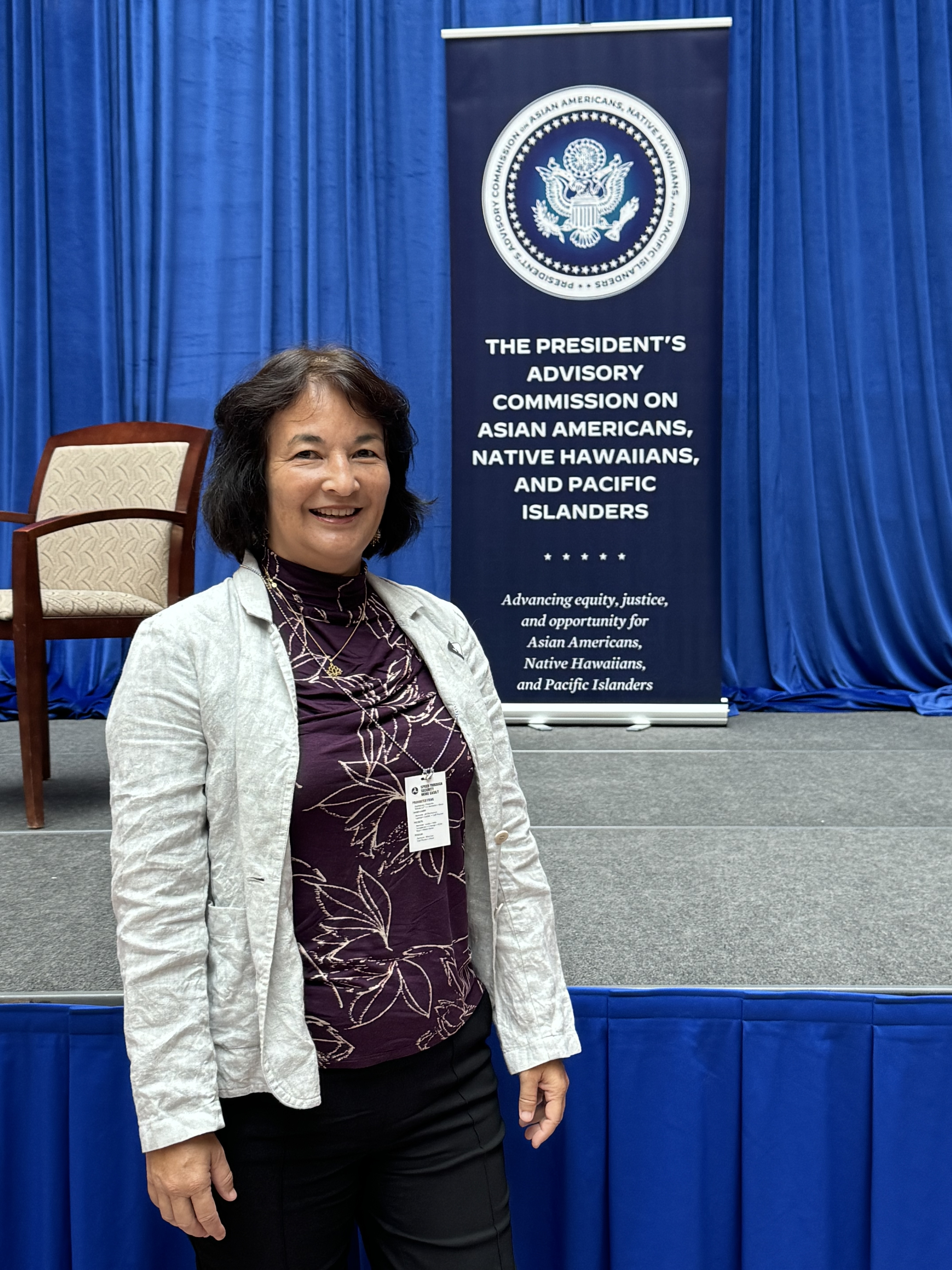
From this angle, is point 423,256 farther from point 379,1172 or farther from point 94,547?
point 379,1172

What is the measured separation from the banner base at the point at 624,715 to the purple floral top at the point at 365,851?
2483mm

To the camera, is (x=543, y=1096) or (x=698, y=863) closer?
(x=543, y=1096)

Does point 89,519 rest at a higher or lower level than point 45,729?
higher

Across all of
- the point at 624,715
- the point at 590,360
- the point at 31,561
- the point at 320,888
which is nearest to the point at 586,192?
the point at 590,360

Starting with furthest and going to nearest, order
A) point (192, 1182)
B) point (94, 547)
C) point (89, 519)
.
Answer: point (94, 547) < point (89, 519) < point (192, 1182)

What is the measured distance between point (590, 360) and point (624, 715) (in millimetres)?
1148

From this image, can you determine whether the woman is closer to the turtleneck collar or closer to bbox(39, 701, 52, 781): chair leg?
the turtleneck collar

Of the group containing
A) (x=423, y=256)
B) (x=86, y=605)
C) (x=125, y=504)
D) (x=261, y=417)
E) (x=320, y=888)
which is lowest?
(x=320, y=888)

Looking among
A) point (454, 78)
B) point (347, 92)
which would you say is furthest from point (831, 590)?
point (347, 92)

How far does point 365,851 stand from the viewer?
1.02 metres

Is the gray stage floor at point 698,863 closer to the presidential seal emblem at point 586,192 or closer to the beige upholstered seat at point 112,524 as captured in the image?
the beige upholstered seat at point 112,524

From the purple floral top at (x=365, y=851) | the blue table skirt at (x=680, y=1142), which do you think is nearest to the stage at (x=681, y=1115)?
the blue table skirt at (x=680, y=1142)

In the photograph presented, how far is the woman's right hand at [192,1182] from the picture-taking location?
0.94 metres

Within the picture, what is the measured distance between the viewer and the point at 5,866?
196 centimetres
